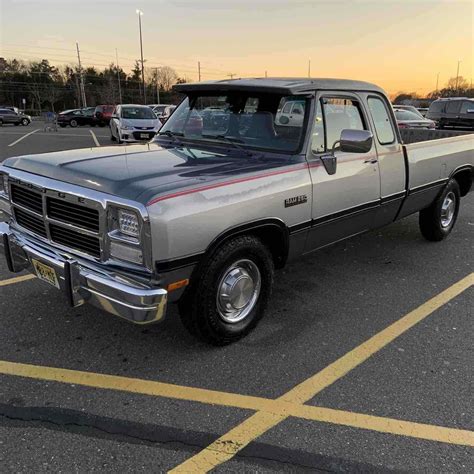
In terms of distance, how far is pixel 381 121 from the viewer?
4844 millimetres

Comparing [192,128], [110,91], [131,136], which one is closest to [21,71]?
[110,91]

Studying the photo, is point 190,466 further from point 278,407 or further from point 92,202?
point 92,202

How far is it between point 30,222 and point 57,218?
0.48 metres

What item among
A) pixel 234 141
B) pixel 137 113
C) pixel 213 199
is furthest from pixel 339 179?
pixel 137 113

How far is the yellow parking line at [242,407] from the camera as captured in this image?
268 centimetres

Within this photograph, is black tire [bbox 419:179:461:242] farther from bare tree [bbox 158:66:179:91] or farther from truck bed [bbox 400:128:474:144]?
bare tree [bbox 158:66:179:91]

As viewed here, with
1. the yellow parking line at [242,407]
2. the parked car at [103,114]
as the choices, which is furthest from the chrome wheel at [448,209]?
the parked car at [103,114]

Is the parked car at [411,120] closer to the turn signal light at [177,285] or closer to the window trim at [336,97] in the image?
the window trim at [336,97]

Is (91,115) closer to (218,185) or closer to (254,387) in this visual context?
(218,185)

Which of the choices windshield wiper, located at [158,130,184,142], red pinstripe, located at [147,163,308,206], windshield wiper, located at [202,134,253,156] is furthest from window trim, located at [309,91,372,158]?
windshield wiper, located at [158,130,184,142]

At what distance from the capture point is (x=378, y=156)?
461 cm

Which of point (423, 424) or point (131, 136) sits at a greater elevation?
point (131, 136)

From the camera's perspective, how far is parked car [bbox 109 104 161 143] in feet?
55.2

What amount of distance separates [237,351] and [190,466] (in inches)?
46.5
